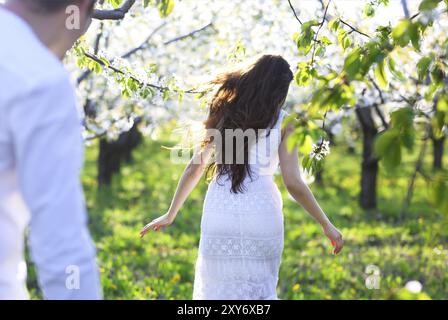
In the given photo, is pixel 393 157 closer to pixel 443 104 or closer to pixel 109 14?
pixel 443 104

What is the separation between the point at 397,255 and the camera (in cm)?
713

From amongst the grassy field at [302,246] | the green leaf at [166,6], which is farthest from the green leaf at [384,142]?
the green leaf at [166,6]

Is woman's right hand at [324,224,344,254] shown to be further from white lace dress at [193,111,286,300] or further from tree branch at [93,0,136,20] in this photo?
tree branch at [93,0,136,20]

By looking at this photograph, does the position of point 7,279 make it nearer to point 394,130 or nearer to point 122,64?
point 394,130

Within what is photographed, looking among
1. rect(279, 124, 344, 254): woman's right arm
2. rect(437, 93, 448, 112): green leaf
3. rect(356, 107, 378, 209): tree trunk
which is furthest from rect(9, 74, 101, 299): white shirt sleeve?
rect(356, 107, 378, 209): tree trunk

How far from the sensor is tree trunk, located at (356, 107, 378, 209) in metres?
10.2

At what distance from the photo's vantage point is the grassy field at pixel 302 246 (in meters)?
5.54

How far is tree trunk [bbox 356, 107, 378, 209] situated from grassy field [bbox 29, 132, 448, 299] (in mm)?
239

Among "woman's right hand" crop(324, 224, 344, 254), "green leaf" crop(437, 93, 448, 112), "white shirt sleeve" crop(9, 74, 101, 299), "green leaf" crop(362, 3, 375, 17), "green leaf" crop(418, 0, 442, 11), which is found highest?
"green leaf" crop(362, 3, 375, 17)

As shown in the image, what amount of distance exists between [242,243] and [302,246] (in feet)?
16.8

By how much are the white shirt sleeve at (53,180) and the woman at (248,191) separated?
1521mm

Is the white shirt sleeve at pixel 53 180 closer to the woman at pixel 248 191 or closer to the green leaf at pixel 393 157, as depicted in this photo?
the green leaf at pixel 393 157

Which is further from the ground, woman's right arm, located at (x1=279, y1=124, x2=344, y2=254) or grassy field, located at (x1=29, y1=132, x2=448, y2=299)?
woman's right arm, located at (x1=279, y1=124, x2=344, y2=254)

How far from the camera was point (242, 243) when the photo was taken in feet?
9.92
